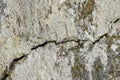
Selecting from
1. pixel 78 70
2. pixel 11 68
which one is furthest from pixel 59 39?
pixel 11 68

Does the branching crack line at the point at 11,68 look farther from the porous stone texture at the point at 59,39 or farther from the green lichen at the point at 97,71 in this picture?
the green lichen at the point at 97,71

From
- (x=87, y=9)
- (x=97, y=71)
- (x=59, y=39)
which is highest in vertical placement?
(x=87, y=9)

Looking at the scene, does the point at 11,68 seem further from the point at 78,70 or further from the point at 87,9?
the point at 87,9

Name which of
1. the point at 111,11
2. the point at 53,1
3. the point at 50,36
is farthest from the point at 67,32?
the point at 111,11

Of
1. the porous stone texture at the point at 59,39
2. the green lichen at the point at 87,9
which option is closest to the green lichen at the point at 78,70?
the porous stone texture at the point at 59,39

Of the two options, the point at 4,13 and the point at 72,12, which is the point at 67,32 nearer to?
the point at 72,12

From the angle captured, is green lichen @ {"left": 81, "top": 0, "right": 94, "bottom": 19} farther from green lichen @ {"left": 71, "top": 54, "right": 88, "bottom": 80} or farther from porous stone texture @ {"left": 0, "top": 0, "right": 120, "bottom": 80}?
green lichen @ {"left": 71, "top": 54, "right": 88, "bottom": 80}

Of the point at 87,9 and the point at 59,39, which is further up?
the point at 87,9
